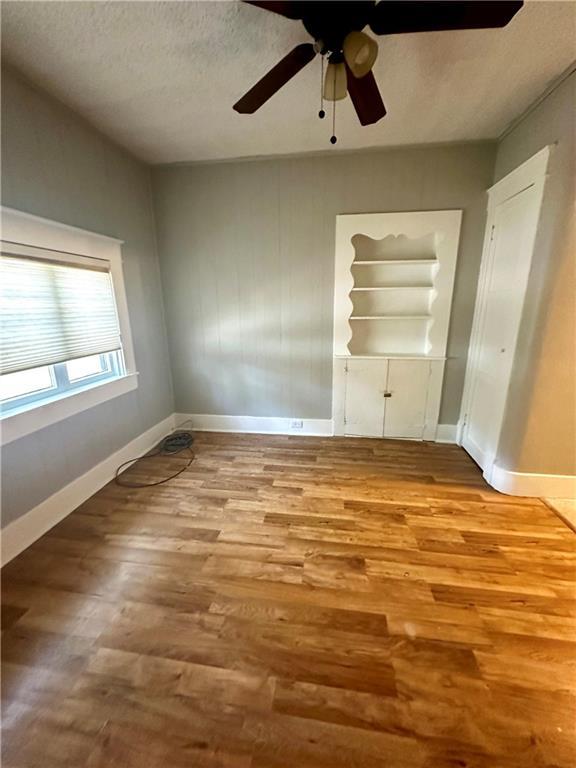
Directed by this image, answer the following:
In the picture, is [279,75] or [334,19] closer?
[334,19]

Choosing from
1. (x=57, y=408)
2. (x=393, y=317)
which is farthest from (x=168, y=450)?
(x=393, y=317)

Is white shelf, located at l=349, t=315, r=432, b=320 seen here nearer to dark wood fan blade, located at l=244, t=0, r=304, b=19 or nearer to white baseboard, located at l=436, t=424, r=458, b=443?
white baseboard, located at l=436, t=424, r=458, b=443

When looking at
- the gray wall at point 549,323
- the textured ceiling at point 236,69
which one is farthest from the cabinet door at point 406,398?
the textured ceiling at point 236,69

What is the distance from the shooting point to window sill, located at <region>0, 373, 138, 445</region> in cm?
175

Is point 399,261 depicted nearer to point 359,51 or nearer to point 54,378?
point 359,51

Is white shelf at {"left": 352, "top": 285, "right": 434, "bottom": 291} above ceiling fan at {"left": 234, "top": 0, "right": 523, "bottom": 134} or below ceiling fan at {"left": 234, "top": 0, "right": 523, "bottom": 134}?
below

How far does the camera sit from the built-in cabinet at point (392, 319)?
2.75 m

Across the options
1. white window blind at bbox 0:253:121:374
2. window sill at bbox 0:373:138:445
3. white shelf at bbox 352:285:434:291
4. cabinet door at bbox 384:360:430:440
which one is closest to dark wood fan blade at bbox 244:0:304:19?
white window blind at bbox 0:253:121:374

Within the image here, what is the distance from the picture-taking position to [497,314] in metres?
2.42

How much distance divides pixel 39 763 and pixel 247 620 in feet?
2.45

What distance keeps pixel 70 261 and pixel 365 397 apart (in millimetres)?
2666

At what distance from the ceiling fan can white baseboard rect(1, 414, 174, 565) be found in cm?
259

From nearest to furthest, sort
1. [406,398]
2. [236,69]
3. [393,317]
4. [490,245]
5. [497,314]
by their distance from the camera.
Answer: [236,69] → [497,314] → [490,245] → [393,317] → [406,398]

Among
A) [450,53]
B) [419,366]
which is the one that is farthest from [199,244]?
[419,366]
